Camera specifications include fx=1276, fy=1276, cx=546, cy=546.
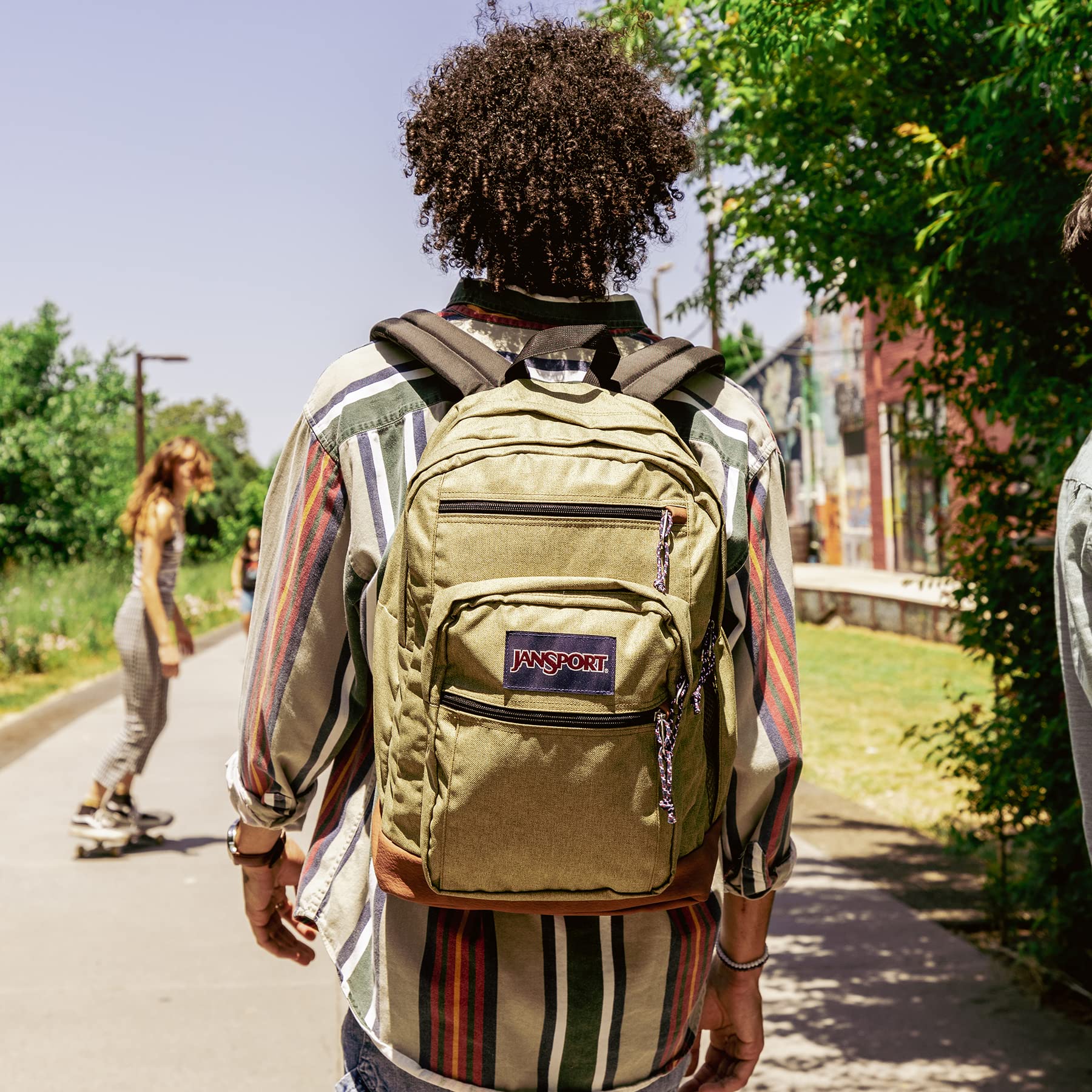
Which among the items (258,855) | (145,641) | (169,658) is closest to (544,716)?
(258,855)

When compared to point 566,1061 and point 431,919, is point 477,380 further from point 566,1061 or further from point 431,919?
point 566,1061

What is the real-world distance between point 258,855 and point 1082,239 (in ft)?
4.95

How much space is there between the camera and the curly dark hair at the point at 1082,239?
1.80m

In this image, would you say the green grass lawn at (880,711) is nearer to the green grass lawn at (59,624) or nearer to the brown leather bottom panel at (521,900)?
the brown leather bottom panel at (521,900)

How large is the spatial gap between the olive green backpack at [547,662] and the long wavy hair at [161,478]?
517 centimetres

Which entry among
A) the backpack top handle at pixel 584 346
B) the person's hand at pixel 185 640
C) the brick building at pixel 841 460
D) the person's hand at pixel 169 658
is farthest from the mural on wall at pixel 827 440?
the backpack top handle at pixel 584 346

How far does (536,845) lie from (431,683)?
210mm

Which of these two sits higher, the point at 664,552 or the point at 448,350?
the point at 448,350

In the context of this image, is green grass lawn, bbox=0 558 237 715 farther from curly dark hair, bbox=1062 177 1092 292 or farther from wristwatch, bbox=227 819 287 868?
curly dark hair, bbox=1062 177 1092 292

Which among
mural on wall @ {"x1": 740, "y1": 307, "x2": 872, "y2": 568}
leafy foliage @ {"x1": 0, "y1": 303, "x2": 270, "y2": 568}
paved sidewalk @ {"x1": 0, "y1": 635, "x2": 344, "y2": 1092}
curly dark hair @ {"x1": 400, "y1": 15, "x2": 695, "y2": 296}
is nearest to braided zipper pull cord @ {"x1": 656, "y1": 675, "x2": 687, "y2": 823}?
curly dark hair @ {"x1": 400, "y1": 15, "x2": 695, "y2": 296}

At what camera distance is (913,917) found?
5.08 m

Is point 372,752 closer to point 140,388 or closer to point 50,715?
point 50,715

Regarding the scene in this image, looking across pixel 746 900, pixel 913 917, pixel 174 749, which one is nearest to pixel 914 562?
pixel 174 749

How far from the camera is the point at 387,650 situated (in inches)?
58.4
